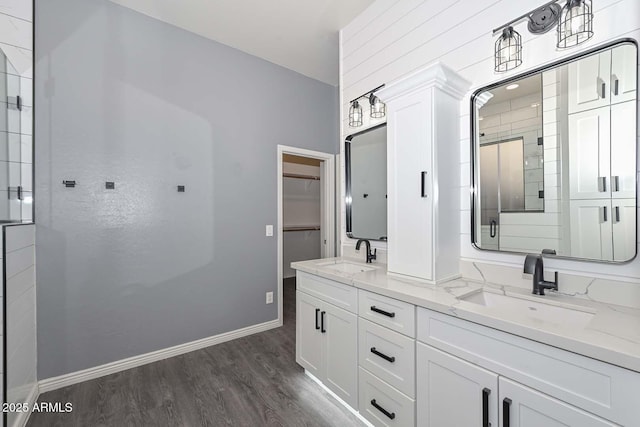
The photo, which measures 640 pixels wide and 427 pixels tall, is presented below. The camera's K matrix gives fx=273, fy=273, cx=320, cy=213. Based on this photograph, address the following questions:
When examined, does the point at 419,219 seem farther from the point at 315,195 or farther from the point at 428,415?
the point at 315,195

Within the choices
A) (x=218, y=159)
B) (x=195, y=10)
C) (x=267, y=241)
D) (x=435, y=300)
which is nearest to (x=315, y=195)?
(x=267, y=241)

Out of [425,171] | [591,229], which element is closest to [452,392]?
[591,229]

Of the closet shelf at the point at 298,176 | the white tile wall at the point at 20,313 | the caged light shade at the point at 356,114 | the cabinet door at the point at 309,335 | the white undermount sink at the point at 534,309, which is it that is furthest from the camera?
the closet shelf at the point at 298,176

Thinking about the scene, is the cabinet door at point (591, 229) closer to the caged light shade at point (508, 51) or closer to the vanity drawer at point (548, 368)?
the vanity drawer at point (548, 368)

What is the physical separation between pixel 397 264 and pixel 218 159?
2.05m

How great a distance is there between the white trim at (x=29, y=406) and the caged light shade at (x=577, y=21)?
3568 mm

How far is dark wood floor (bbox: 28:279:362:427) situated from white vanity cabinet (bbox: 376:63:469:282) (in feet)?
3.67

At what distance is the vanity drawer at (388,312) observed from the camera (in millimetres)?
1372

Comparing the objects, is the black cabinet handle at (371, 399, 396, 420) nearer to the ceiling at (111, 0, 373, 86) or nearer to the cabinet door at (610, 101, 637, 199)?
the cabinet door at (610, 101, 637, 199)

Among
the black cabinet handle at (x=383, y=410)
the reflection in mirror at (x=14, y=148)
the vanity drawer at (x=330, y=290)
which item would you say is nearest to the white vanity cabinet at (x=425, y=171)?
the vanity drawer at (x=330, y=290)

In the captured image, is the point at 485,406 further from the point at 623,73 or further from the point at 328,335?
the point at 623,73

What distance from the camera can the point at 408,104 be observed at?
169 centimetres

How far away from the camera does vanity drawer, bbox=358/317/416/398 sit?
53.8 inches

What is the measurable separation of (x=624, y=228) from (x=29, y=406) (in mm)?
3518
